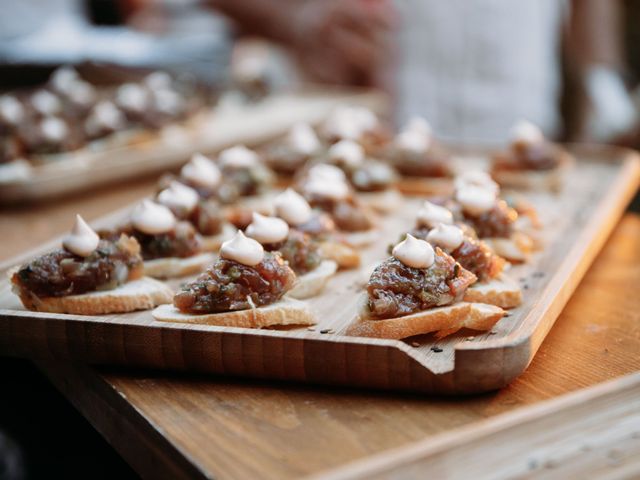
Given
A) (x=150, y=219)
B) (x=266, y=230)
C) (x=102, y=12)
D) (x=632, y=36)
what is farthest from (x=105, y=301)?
(x=102, y=12)

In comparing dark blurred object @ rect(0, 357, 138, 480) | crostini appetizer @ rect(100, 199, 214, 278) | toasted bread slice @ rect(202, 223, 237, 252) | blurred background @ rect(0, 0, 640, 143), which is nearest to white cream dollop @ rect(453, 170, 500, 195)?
toasted bread slice @ rect(202, 223, 237, 252)

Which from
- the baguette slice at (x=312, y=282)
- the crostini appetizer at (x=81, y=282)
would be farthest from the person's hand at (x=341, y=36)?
the crostini appetizer at (x=81, y=282)

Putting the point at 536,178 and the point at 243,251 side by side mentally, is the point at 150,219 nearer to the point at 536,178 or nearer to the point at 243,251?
the point at 243,251

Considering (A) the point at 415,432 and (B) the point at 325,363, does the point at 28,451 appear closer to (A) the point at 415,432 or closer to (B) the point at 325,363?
(B) the point at 325,363

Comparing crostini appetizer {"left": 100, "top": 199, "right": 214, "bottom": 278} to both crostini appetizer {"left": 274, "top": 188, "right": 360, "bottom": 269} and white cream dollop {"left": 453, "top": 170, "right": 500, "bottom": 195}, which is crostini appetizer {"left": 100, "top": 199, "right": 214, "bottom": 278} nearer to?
crostini appetizer {"left": 274, "top": 188, "right": 360, "bottom": 269}

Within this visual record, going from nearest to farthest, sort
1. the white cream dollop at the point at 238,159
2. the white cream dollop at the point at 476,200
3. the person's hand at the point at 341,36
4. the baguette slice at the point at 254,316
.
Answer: the baguette slice at the point at 254,316 → the white cream dollop at the point at 476,200 → the white cream dollop at the point at 238,159 → the person's hand at the point at 341,36

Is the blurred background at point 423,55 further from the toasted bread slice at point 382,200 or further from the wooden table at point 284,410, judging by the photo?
the wooden table at point 284,410
